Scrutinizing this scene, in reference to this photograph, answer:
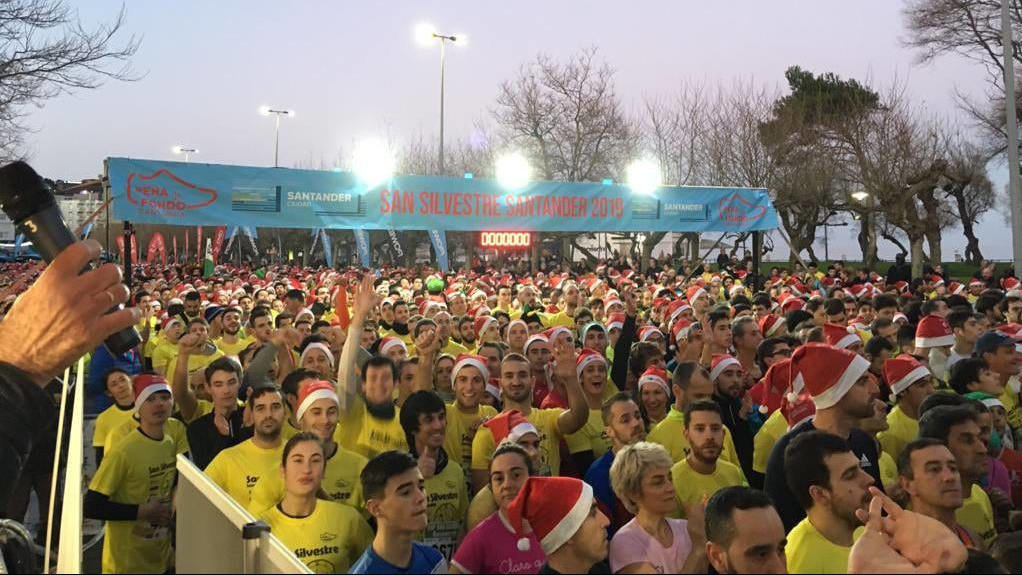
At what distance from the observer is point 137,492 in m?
5.70

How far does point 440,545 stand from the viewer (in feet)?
17.2

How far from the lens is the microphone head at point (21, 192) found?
1940 millimetres

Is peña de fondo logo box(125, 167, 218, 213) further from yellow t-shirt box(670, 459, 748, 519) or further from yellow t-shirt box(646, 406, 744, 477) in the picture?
yellow t-shirt box(670, 459, 748, 519)

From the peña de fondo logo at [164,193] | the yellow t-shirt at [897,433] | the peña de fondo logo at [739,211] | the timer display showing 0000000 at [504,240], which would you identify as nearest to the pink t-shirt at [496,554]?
the yellow t-shirt at [897,433]

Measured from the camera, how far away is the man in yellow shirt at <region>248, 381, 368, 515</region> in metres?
4.96

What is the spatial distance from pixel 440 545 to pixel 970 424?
10.4ft

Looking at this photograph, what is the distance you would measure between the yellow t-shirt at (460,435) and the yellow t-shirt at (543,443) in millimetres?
280

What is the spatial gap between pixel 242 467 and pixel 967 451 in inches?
167

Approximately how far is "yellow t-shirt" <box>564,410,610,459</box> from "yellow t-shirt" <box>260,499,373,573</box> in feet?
7.77

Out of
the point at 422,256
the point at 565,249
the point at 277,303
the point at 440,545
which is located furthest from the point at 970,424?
the point at 422,256

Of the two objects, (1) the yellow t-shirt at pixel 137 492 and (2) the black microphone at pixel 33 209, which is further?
(1) the yellow t-shirt at pixel 137 492

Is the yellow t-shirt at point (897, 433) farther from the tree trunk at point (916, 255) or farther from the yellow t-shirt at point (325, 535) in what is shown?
the tree trunk at point (916, 255)

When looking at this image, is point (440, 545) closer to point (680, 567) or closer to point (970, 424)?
point (680, 567)

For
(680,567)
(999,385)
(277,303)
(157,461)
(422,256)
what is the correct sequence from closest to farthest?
1. (680,567)
2. (157,461)
3. (999,385)
4. (277,303)
5. (422,256)
